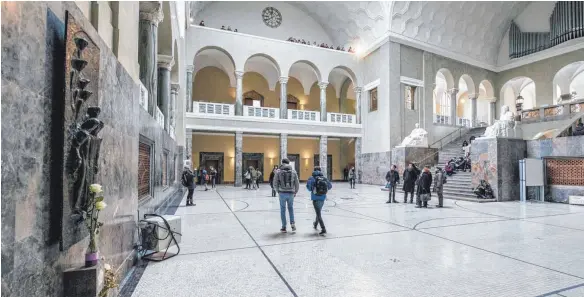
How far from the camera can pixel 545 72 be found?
21.8 m

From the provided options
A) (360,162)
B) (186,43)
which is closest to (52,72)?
(186,43)

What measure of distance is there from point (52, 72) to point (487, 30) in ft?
94.3

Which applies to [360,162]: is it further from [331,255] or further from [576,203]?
[331,255]

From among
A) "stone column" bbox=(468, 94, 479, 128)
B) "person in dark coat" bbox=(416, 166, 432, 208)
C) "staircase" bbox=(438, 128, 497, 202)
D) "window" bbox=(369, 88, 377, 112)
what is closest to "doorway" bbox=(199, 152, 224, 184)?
"window" bbox=(369, 88, 377, 112)

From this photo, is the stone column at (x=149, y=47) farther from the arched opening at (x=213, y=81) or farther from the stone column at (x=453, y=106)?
the stone column at (x=453, y=106)

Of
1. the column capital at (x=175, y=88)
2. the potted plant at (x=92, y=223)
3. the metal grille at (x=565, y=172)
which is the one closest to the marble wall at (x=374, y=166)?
the metal grille at (x=565, y=172)

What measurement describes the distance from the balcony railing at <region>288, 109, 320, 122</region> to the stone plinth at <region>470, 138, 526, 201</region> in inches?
445

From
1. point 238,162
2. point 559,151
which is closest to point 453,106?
point 559,151

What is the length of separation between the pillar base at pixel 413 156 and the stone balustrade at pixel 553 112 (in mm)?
6762

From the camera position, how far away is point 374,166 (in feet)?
67.0

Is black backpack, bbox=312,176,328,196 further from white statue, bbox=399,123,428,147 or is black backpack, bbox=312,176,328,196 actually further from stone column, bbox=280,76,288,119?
stone column, bbox=280,76,288,119

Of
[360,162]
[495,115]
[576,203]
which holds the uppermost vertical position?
[495,115]

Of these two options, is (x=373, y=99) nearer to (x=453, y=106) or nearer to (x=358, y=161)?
(x=358, y=161)

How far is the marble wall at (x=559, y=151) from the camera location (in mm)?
10133
